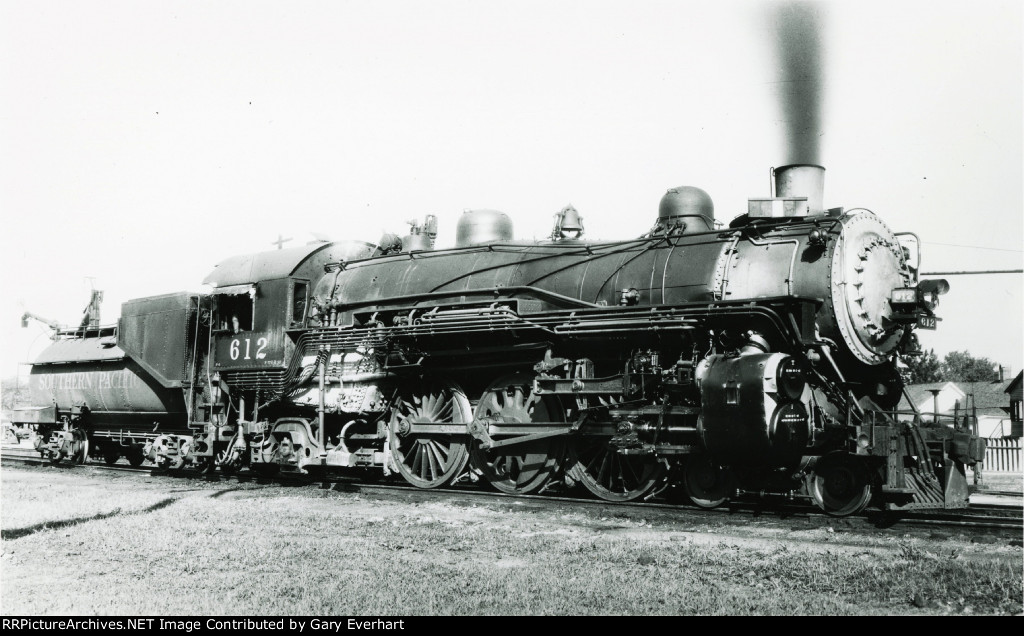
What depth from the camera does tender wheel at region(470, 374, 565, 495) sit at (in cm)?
1066

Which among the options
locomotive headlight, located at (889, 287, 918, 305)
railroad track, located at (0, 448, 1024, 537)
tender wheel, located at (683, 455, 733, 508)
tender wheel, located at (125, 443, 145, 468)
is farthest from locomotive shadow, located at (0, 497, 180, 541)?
locomotive headlight, located at (889, 287, 918, 305)

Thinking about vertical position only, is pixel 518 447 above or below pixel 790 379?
below

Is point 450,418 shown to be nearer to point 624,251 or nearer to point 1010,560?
point 624,251

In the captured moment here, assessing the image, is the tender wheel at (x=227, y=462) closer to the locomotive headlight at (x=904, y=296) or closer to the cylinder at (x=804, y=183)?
the cylinder at (x=804, y=183)

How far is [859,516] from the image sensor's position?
866 cm

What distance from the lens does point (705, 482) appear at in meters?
9.55

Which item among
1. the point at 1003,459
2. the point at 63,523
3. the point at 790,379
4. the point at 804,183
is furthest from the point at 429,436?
the point at 1003,459

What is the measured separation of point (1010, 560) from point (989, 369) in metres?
81.4

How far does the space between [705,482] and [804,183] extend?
3.52 m

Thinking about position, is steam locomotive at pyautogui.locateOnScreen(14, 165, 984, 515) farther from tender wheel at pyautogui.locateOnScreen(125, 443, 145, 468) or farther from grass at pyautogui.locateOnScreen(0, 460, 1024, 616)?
tender wheel at pyautogui.locateOnScreen(125, 443, 145, 468)

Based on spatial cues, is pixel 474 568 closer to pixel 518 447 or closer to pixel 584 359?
pixel 584 359

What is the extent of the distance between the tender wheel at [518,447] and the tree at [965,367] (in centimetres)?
7228

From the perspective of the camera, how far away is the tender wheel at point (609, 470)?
389 inches

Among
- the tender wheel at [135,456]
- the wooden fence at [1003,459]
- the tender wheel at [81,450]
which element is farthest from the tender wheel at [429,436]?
the wooden fence at [1003,459]
